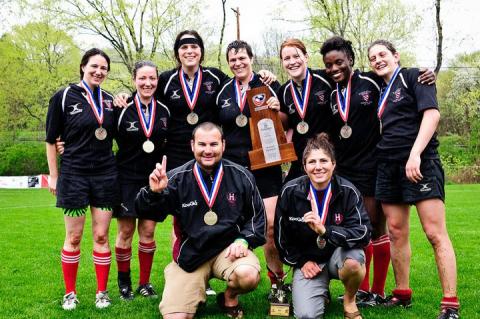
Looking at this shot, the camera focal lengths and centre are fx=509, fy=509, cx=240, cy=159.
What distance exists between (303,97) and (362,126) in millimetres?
690

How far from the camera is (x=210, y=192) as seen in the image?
4703 mm

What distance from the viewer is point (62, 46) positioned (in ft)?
116

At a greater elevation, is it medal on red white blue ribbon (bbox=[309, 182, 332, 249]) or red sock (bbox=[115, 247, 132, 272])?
medal on red white blue ribbon (bbox=[309, 182, 332, 249])

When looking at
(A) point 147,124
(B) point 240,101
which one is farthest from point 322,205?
(A) point 147,124

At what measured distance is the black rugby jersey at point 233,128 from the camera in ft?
17.5

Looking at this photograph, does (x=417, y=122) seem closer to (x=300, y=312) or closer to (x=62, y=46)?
(x=300, y=312)

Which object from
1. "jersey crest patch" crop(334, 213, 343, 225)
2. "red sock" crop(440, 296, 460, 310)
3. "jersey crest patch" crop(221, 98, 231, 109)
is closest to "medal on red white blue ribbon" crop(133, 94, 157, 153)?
"jersey crest patch" crop(221, 98, 231, 109)

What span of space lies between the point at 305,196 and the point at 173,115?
6.13 ft

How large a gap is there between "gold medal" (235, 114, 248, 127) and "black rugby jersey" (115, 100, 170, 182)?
2.61 feet

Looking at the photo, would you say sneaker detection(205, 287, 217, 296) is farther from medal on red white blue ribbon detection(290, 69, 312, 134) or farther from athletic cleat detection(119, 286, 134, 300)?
medal on red white blue ribbon detection(290, 69, 312, 134)

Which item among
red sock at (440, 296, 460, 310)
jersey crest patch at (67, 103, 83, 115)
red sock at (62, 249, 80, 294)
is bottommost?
red sock at (440, 296, 460, 310)

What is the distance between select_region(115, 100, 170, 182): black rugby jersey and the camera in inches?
211

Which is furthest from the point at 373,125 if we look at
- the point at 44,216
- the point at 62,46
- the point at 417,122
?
the point at 62,46

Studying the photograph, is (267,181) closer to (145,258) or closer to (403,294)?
(145,258)
